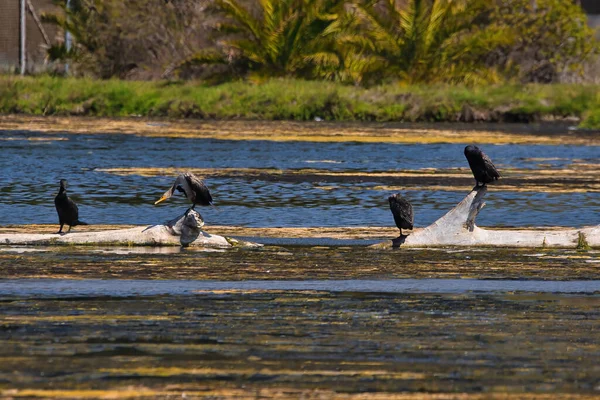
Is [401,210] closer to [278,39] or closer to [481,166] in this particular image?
[481,166]

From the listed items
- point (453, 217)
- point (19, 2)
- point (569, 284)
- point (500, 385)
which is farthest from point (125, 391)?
point (19, 2)

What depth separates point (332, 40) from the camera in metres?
45.4

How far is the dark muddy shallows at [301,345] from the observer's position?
24.8 feet

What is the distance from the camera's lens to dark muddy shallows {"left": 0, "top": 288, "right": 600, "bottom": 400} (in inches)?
298

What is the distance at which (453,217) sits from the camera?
45.5 ft

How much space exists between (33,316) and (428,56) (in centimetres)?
3672

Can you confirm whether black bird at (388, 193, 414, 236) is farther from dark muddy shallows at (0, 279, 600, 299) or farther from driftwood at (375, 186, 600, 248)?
dark muddy shallows at (0, 279, 600, 299)

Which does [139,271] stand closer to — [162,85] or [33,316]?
[33,316]

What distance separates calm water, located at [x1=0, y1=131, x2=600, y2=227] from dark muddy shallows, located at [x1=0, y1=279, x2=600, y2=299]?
558 centimetres

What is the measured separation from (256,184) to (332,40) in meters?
22.6

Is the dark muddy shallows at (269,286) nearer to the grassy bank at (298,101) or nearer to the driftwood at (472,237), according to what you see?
the driftwood at (472,237)

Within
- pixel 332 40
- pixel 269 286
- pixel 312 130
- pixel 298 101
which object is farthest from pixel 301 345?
pixel 332 40

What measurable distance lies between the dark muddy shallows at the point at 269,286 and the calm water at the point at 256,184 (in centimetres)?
558

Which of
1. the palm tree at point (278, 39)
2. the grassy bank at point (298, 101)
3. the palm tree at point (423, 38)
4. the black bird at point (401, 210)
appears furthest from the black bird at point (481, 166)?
the palm tree at point (423, 38)
